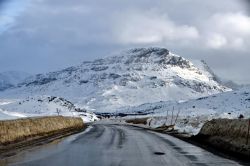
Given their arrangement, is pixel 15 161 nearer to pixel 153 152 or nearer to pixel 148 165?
pixel 148 165

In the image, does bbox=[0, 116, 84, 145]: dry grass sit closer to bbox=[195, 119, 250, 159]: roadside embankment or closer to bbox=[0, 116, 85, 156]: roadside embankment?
bbox=[0, 116, 85, 156]: roadside embankment

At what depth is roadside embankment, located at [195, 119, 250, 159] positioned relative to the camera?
2331 centimetres

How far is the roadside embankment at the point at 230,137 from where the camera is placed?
918 inches

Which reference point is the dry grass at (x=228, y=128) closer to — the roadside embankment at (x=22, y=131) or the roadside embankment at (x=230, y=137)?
the roadside embankment at (x=230, y=137)

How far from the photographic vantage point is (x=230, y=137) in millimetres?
26734

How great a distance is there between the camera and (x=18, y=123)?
31.5 m

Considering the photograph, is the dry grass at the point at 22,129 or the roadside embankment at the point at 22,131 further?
the dry grass at the point at 22,129

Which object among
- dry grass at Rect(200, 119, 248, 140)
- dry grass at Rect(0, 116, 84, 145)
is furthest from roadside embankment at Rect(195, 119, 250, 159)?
dry grass at Rect(0, 116, 84, 145)

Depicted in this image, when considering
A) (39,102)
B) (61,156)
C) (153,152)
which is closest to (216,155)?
(153,152)

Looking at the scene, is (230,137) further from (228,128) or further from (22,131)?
(22,131)

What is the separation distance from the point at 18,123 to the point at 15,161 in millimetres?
13667

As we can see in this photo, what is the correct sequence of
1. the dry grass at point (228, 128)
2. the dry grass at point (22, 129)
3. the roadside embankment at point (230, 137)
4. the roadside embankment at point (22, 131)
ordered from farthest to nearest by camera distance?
the dry grass at point (22, 129)
the roadside embankment at point (22, 131)
the dry grass at point (228, 128)
the roadside embankment at point (230, 137)

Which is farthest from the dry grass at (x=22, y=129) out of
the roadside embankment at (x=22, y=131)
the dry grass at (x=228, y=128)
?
the dry grass at (x=228, y=128)

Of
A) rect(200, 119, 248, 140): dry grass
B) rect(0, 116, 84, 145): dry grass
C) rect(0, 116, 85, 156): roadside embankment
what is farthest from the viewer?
rect(0, 116, 84, 145): dry grass
